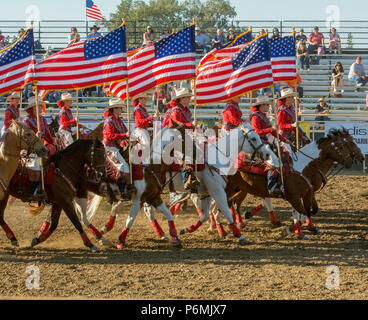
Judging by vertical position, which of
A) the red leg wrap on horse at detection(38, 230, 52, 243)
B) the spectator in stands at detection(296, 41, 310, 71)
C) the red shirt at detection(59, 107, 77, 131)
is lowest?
the red leg wrap on horse at detection(38, 230, 52, 243)

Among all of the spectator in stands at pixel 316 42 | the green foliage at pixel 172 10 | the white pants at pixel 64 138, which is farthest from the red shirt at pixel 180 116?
the green foliage at pixel 172 10

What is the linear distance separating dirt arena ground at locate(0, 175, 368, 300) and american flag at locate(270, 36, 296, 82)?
10.9ft

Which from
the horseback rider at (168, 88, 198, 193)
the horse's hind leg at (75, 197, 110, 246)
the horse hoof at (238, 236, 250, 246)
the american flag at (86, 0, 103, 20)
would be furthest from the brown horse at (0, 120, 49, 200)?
the american flag at (86, 0, 103, 20)

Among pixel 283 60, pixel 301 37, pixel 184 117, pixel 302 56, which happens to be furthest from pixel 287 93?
pixel 301 37

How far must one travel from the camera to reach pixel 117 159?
11.6 metres

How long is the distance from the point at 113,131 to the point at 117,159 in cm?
51

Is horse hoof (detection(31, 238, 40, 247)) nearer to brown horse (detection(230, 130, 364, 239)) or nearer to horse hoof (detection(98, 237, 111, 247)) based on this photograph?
horse hoof (detection(98, 237, 111, 247))

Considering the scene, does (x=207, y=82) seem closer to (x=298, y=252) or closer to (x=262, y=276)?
(x=298, y=252)

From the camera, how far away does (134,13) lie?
58.1 metres

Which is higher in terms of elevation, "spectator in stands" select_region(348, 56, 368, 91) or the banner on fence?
"spectator in stands" select_region(348, 56, 368, 91)

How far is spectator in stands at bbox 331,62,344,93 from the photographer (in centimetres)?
2585

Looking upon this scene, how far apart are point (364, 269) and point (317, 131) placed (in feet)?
40.7

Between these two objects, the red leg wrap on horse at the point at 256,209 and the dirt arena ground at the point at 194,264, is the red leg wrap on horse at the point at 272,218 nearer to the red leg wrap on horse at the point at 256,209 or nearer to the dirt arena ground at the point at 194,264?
the dirt arena ground at the point at 194,264
